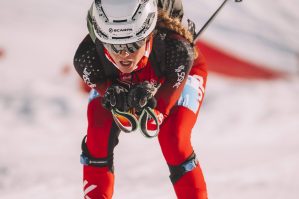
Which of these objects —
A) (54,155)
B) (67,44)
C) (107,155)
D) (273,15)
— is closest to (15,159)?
(54,155)

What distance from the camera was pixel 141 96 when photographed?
326 cm

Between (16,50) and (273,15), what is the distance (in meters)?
3.39

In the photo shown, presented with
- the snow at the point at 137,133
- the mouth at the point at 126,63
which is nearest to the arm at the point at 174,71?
the mouth at the point at 126,63

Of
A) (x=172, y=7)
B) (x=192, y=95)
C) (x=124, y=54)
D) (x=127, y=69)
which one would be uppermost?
(x=172, y=7)

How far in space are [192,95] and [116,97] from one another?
65cm

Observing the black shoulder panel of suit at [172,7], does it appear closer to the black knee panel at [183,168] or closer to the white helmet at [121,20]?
the white helmet at [121,20]

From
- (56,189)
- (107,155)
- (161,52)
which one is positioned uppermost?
(161,52)

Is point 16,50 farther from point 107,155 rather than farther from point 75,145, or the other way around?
point 107,155

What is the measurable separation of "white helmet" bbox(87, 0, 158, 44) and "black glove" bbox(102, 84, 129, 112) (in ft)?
0.90

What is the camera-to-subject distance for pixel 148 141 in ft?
19.8

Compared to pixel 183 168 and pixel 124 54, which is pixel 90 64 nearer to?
pixel 124 54

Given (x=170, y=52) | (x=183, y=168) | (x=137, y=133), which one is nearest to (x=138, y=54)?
(x=170, y=52)

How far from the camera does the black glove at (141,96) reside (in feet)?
10.7

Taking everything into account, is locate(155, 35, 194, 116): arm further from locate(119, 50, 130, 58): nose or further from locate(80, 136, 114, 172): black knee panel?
locate(80, 136, 114, 172): black knee panel
